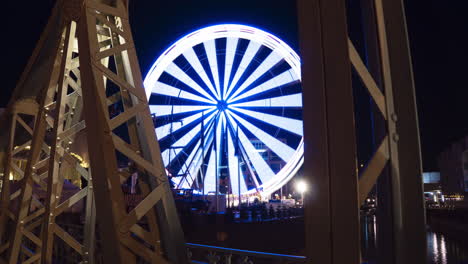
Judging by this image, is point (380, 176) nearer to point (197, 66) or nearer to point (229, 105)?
point (229, 105)

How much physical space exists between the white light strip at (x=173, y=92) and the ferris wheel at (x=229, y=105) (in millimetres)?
51

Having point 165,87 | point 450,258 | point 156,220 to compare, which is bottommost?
point 450,258

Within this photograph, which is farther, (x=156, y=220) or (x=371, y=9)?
(x=156, y=220)

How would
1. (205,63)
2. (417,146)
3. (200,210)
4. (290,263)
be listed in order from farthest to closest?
(205,63) < (200,210) < (290,263) < (417,146)

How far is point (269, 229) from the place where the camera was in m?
15.8

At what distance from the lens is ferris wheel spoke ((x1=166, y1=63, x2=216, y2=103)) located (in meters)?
20.0

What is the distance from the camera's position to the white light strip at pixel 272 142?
2066 centimetres


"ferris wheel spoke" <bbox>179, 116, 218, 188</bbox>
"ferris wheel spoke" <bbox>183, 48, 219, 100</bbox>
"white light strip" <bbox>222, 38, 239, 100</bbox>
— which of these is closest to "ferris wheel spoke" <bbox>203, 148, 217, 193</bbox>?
"ferris wheel spoke" <bbox>179, 116, 218, 188</bbox>

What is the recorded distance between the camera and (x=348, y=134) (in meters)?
1.25

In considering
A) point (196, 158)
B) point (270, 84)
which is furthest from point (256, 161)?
point (270, 84)

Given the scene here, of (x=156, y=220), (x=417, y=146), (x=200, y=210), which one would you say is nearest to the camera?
(x=417, y=146)

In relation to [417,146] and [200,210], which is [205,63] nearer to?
[200,210]

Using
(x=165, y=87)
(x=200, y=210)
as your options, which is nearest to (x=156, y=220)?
(x=200, y=210)

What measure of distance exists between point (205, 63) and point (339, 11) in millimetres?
20509
